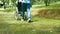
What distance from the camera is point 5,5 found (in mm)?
37969

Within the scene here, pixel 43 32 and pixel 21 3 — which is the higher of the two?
pixel 21 3

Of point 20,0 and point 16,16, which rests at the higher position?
point 20,0

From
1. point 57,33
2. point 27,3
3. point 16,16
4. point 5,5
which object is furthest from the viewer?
point 5,5

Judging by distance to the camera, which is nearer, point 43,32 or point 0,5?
point 43,32

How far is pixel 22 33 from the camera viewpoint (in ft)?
29.7

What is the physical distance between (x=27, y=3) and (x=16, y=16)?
5.88 feet

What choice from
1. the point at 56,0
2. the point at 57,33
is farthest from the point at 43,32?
the point at 56,0

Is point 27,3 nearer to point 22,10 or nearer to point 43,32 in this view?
point 22,10

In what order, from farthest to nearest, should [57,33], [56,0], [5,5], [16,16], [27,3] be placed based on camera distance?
[5,5] < [56,0] < [16,16] < [27,3] < [57,33]

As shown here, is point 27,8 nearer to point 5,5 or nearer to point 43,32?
point 43,32

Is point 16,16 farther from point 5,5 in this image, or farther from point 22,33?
point 5,5

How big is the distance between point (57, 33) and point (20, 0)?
4997mm

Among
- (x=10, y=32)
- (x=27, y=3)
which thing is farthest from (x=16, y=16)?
(x=10, y=32)

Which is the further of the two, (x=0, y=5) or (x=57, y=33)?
(x=0, y=5)
